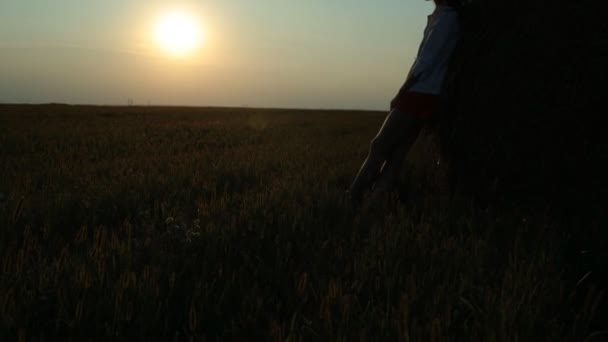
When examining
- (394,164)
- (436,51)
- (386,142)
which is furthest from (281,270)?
(436,51)

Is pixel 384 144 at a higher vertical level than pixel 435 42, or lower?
lower

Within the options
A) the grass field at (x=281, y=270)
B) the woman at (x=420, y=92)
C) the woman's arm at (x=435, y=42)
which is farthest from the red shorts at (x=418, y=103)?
the grass field at (x=281, y=270)

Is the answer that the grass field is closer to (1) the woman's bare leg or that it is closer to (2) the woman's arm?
(1) the woman's bare leg

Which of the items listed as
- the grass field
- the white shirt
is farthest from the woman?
the grass field

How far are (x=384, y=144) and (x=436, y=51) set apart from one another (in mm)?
888

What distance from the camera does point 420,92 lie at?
3.84 m

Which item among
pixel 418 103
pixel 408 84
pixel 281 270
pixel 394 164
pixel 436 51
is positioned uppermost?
pixel 436 51

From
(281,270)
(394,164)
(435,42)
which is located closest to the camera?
(281,270)

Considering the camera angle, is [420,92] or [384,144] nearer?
[420,92]

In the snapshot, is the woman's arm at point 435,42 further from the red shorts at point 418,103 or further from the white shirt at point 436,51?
the red shorts at point 418,103

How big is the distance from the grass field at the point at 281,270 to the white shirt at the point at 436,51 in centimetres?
99

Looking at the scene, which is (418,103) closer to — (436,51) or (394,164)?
(436,51)

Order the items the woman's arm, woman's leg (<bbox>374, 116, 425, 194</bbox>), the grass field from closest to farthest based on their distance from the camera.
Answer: the grass field
the woman's arm
woman's leg (<bbox>374, 116, 425, 194</bbox>)

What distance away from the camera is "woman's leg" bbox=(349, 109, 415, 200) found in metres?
3.99
